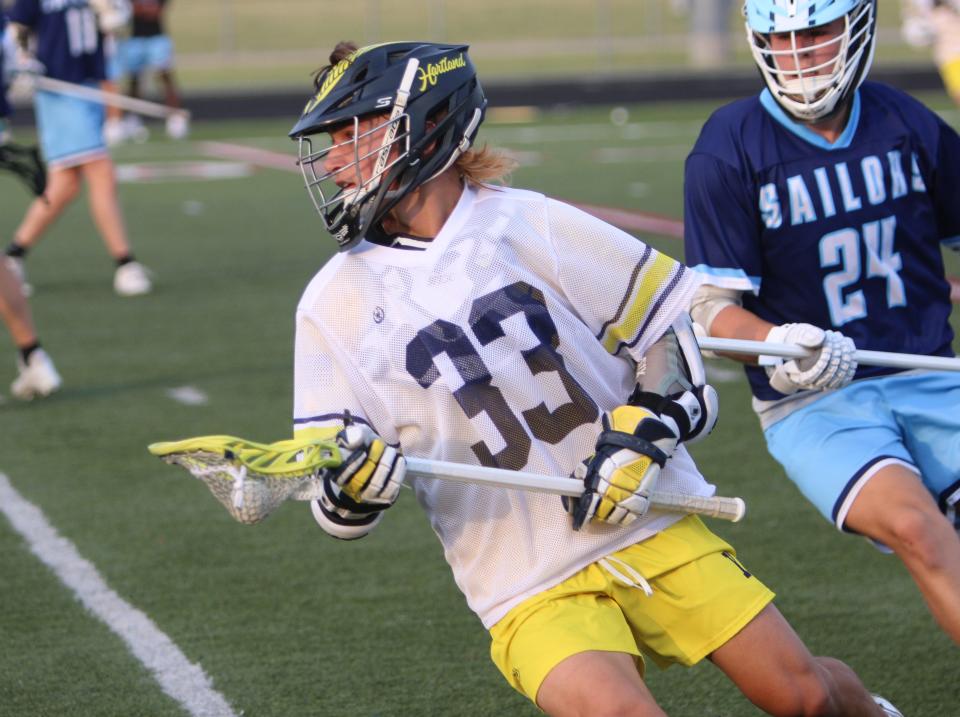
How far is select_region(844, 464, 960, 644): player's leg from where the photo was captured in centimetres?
375

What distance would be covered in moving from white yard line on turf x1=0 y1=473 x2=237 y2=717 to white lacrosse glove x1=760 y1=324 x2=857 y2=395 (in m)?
1.80

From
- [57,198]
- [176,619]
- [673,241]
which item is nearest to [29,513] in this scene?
[176,619]

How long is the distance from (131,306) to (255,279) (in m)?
1.15

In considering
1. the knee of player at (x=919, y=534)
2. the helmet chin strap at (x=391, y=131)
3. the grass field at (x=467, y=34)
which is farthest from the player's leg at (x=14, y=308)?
the grass field at (x=467, y=34)

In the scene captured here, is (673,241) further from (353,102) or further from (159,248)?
(353,102)

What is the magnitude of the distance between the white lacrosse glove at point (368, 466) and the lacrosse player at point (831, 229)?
132 cm

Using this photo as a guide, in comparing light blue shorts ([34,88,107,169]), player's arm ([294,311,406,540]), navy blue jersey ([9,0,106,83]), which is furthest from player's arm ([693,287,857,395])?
navy blue jersey ([9,0,106,83])

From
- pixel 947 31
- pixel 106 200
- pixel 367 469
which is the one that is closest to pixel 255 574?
pixel 367 469

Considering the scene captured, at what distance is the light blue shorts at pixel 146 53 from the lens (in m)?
22.0

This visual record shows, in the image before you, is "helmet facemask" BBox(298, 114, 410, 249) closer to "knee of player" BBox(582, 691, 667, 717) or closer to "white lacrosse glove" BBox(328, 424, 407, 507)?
"white lacrosse glove" BBox(328, 424, 407, 507)

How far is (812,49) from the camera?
14.0ft

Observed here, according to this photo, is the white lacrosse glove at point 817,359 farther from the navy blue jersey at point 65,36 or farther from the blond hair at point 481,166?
the navy blue jersey at point 65,36

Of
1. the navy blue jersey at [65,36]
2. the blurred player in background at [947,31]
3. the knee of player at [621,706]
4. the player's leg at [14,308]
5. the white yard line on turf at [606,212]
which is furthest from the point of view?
the white yard line on turf at [606,212]

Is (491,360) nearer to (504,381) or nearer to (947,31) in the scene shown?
(504,381)
